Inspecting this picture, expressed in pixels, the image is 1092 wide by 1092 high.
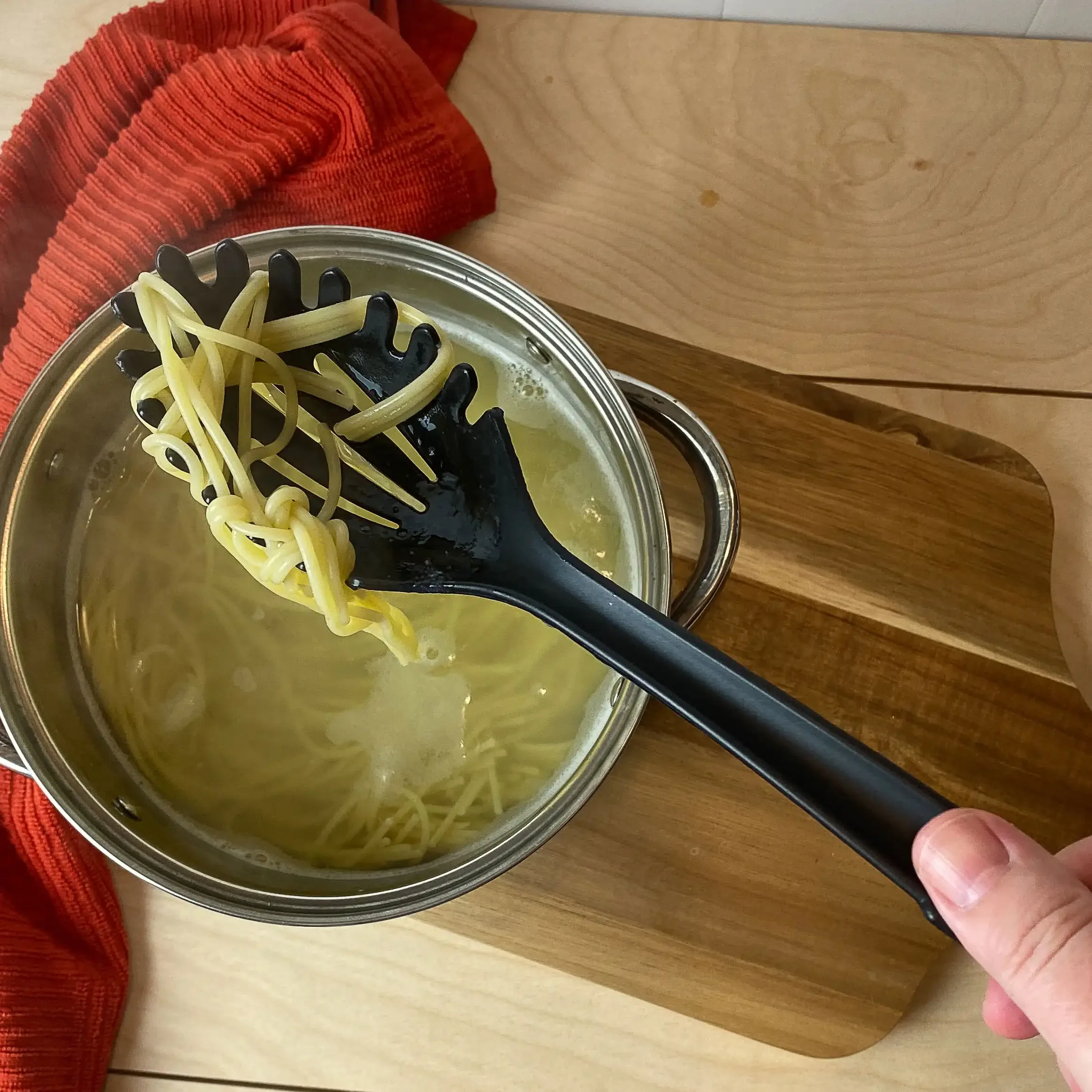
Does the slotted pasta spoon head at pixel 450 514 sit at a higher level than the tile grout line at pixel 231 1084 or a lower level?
higher

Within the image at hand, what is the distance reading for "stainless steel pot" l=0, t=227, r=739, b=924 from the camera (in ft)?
1.89

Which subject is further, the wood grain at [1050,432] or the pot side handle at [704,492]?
the wood grain at [1050,432]

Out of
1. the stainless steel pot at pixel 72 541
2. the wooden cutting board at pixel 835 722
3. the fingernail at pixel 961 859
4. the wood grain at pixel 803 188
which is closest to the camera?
the fingernail at pixel 961 859

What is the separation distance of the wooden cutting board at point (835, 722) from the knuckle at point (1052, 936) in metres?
0.27

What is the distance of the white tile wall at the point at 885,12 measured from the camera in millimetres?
853

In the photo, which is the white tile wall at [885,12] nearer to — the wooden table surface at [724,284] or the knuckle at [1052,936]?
the wooden table surface at [724,284]

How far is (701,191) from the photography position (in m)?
0.85

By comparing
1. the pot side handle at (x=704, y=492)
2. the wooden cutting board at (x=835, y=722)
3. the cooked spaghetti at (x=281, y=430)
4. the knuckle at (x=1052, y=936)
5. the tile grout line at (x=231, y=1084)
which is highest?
the cooked spaghetti at (x=281, y=430)

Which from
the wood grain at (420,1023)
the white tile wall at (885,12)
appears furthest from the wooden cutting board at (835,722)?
the white tile wall at (885,12)

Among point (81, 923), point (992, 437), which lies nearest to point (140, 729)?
point (81, 923)

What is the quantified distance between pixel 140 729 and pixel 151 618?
0.08 metres

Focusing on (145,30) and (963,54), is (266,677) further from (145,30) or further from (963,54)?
(963,54)

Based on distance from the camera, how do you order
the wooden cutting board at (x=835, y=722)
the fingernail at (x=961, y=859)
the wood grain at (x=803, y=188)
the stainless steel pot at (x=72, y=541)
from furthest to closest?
the wood grain at (x=803, y=188)
the wooden cutting board at (x=835, y=722)
the stainless steel pot at (x=72, y=541)
the fingernail at (x=961, y=859)

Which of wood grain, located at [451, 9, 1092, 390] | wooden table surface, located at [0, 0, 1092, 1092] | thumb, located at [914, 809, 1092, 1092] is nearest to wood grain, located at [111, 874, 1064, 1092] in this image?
wooden table surface, located at [0, 0, 1092, 1092]
